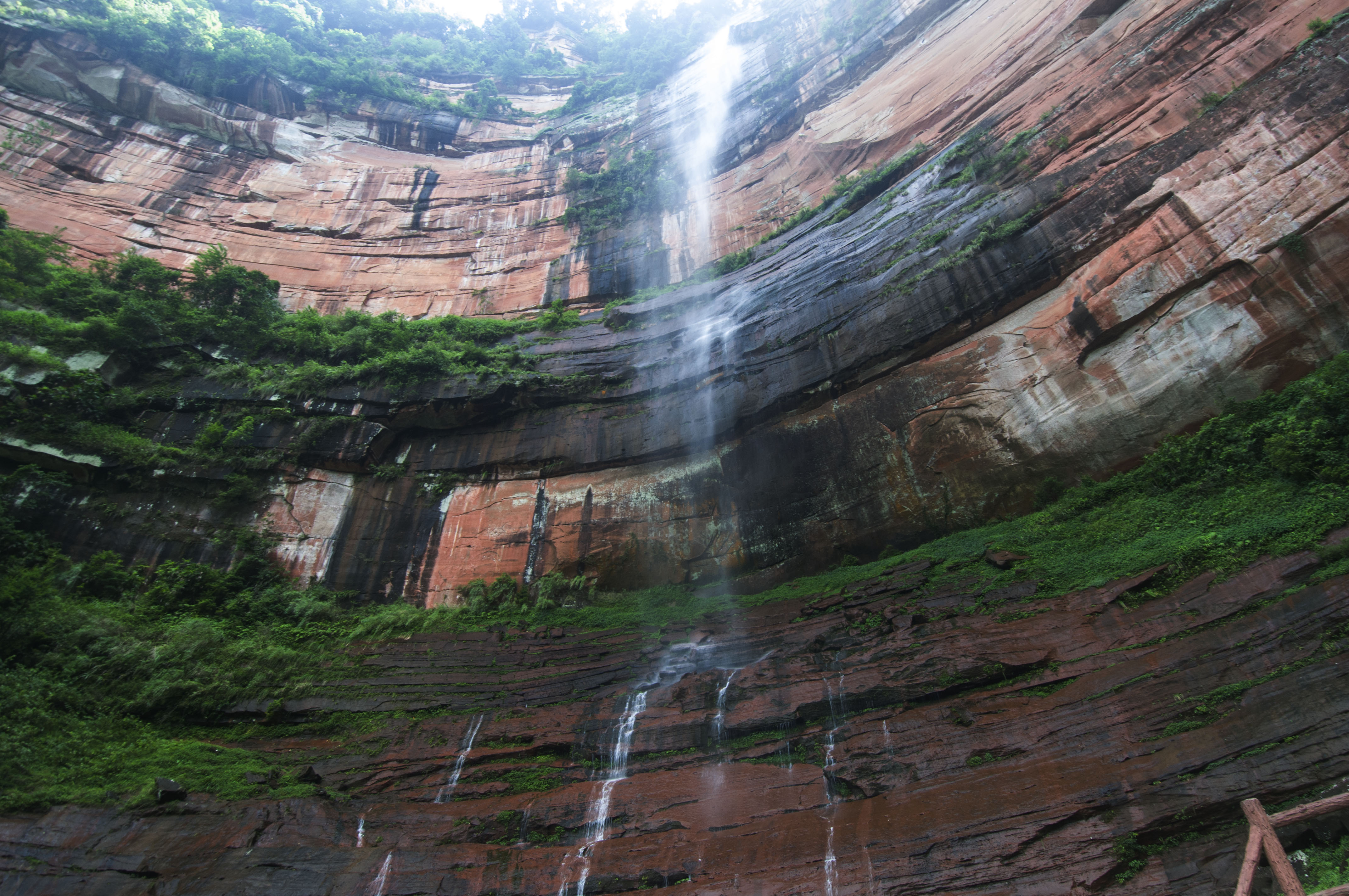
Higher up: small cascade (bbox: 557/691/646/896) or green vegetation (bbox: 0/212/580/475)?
green vegetation (bbox: 0/212/580/475)

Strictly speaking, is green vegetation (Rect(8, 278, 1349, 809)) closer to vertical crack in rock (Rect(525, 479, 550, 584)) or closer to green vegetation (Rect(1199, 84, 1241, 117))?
vertical crack in rock (Rect(525, 479, 550, 584))

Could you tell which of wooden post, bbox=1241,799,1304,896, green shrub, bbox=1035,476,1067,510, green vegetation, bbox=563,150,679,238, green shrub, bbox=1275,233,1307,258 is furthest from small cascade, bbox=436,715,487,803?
green vegetation, bbox=563,150,679,238

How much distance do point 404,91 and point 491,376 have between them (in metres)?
22.5

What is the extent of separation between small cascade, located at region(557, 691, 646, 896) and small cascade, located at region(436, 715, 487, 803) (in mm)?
2291

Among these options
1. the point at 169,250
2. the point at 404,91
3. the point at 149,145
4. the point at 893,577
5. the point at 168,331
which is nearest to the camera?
the point at 893,577

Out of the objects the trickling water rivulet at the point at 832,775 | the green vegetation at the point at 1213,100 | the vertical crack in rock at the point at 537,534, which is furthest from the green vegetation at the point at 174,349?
the green vegetation at the point at 1213,100

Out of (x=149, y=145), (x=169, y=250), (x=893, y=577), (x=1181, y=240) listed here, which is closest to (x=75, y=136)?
(x=149, y=145)

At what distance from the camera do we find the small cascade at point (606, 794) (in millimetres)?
7602

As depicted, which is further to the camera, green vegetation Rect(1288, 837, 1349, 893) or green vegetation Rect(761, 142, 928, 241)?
green vegetation Rect(761, 142, 928, 241)

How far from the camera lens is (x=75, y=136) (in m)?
21.3

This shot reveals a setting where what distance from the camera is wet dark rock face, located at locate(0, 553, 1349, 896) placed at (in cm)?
598

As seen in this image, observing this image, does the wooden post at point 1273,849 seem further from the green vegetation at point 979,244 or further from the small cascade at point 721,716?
the green vegetation at point 979,244

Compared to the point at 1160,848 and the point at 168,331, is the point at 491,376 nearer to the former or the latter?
the point at 168,331

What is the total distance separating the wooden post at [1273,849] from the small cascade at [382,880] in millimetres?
9239
